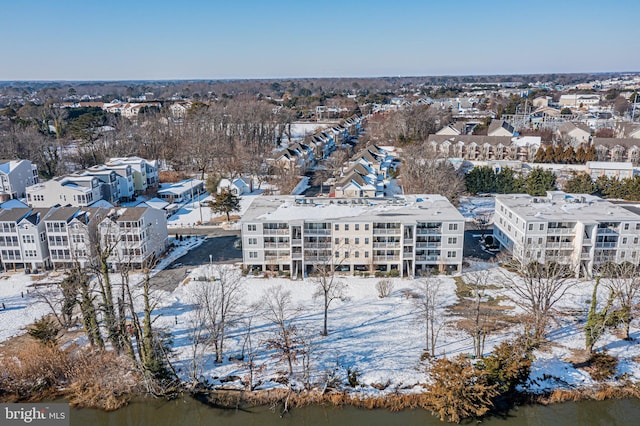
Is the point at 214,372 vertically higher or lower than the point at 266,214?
lower

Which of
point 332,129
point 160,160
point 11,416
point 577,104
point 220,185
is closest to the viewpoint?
point 11,416

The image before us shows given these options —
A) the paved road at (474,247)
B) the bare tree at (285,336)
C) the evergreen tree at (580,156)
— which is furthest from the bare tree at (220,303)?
the evergreen tree at (580,156)

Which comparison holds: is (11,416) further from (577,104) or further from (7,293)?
(577,104)

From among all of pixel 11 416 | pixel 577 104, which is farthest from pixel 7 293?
pixel 577 104

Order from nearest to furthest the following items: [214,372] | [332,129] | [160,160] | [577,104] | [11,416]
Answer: [11,416] → [214,372] → [160,160] → [332,129] → [577,104]

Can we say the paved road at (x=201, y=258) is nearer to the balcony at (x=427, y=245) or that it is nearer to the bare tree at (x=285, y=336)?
the bare tree at (x=285, y=336)

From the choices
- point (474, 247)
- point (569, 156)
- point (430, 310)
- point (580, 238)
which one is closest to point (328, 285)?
point (430, 310)

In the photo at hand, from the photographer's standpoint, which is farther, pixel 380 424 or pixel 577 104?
pixel 577 104
